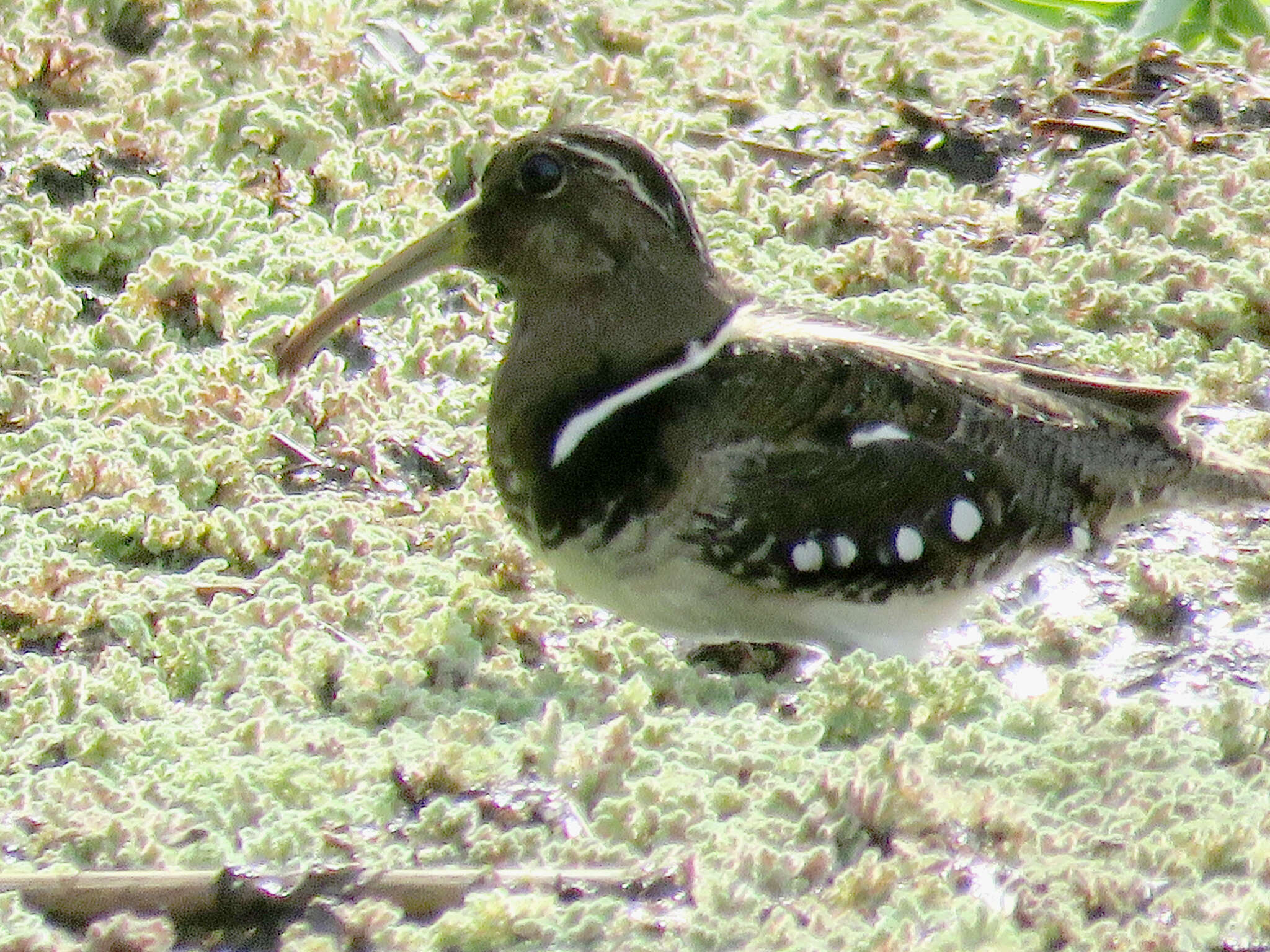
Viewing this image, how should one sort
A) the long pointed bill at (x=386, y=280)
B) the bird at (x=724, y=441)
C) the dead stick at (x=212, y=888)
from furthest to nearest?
the long pointed bill at (x=386, y=280)
the bird at (x=724, y=441)
the dead stick at (x=212, y=888)

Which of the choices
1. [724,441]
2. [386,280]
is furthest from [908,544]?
[386,280]

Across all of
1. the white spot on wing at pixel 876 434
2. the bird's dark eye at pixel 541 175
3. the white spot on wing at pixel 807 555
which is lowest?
the white spot on wing at pixel 807 555

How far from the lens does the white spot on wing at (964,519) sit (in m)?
3.55

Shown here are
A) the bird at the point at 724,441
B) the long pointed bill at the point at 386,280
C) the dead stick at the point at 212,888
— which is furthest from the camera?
the long pointed bill at the point at 386,280

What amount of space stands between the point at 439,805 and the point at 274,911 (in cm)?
36

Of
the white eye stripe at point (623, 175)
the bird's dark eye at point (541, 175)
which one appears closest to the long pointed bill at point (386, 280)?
the bird's dark eye at point (541, 175)

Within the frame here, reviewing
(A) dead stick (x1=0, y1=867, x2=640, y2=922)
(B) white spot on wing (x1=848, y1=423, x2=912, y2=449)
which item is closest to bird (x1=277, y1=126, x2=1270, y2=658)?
(B) white spot on wing (x1=848, y1=423, x2=912, y2=449)

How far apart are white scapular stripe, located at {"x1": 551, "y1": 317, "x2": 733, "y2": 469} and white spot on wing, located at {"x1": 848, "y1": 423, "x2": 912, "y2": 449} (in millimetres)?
314

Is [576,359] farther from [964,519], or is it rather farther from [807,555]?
[964,519]

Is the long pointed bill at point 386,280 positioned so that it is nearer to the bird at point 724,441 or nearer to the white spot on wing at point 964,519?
the bird at point 724,441

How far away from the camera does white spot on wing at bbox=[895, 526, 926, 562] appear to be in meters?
3.52

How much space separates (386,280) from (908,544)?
124 cm

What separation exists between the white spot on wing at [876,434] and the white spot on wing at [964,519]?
0.53 feet

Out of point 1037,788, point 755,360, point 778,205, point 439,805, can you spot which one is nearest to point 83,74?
point 778,205
